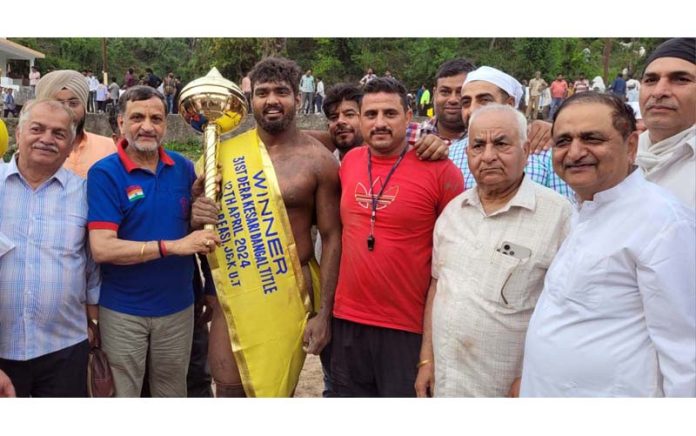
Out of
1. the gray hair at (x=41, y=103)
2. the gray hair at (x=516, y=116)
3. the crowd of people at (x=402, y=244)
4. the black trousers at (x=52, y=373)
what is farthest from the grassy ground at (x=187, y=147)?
the gray hair at (x=516, y=116)

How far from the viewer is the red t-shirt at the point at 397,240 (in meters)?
3.25

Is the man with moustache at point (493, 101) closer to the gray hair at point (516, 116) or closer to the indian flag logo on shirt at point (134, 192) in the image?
the gray hair at point (516, 116)

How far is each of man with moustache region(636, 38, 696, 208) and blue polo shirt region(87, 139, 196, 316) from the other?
7.63 feet

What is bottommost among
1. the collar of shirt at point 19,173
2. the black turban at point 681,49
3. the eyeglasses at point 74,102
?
the collar of shirt at point 19,173

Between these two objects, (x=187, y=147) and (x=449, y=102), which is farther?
(x=187, y=147)

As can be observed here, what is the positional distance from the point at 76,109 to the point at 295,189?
1540mm

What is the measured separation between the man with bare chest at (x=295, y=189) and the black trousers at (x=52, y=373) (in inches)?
30.3

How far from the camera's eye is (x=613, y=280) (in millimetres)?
2316

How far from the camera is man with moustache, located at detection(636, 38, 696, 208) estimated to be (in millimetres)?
2893

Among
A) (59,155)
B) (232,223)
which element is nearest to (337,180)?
(232,223)

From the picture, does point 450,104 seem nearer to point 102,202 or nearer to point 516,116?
point 516,116

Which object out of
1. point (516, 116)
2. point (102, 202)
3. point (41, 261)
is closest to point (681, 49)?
point (516, 116)

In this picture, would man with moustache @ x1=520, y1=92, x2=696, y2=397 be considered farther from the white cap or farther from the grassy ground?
the grassy ground

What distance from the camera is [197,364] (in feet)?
14.1
